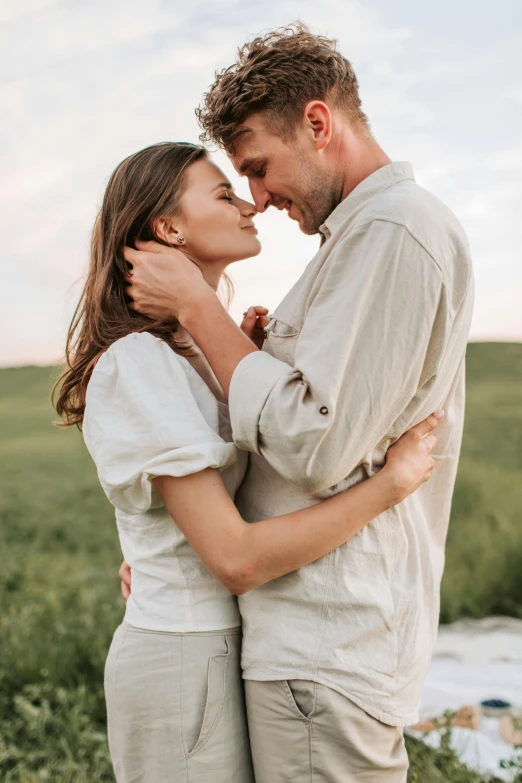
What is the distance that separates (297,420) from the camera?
5.36ft

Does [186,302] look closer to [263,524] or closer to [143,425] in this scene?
[143,425]

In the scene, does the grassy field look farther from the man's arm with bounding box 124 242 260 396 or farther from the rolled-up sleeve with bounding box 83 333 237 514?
the rolled-up sleeve with bounding box 83 333 237 514

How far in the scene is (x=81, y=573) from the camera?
19.6 ft

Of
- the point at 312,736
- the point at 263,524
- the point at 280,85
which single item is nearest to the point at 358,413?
the point at 263,524

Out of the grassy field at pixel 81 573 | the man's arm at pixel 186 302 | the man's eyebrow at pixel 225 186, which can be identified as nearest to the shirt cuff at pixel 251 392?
the man's arm at pixel 186 302

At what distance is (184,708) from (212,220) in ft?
4.20

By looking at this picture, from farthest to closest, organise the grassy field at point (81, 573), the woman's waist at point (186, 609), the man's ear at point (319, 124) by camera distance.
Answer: the grassy field at point (81, 573)
the man's ear at point (319, 124)
the woman's waist at point (186, 609)

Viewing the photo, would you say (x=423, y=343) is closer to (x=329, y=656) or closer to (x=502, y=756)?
(x=329, y=656)

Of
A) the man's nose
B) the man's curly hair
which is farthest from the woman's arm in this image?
the man's curly hair

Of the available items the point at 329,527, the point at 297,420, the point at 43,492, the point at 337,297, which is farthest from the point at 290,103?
the point at 43,492

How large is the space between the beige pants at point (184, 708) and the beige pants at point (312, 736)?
0.19 feet

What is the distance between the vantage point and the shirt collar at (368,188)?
6.36 ft

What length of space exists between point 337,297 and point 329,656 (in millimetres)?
771

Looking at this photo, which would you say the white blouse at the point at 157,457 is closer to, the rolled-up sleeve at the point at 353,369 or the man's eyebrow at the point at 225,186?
the rolled-up sleeve at the point at 353,369
